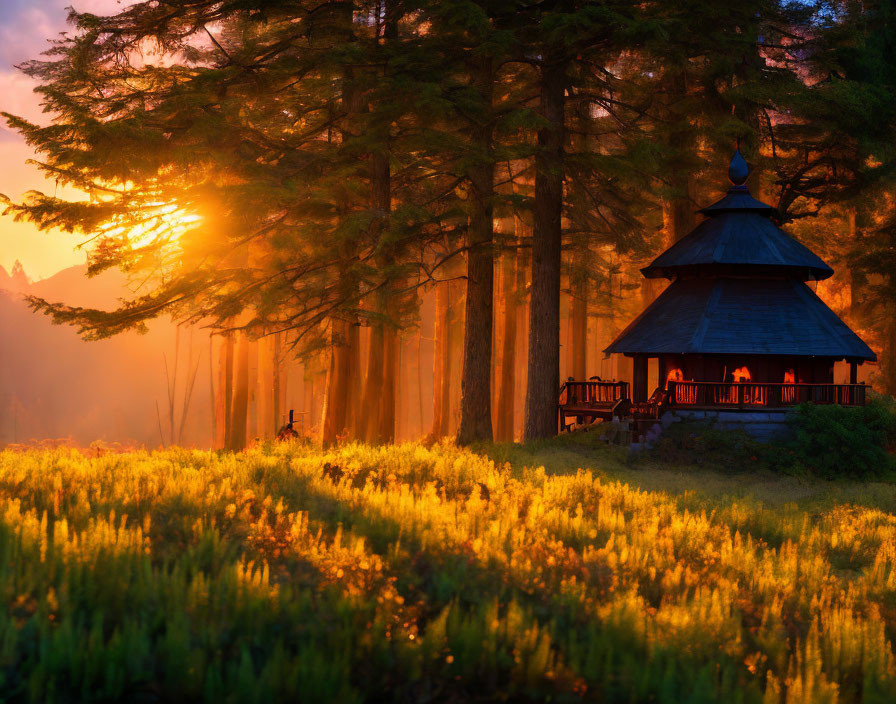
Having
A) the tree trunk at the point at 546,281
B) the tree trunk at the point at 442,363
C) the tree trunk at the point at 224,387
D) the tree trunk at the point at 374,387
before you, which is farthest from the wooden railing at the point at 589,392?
the tree trunk at the point at 224,387

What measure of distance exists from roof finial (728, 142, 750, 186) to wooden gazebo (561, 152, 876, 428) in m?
0.03

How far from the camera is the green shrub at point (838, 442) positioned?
17953 mm

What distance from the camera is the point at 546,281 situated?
68.8ft

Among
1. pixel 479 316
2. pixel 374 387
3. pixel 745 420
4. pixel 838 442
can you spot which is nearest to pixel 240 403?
pixel 374 387

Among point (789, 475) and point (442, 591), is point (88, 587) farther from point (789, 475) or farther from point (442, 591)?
point (789, 475)

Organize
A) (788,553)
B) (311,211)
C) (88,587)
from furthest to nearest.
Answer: (311,211), (788,553), (88,587)

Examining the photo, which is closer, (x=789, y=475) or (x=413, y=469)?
(x=413, y=469)

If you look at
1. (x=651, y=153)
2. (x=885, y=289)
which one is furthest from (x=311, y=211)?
(x=885, y=289)

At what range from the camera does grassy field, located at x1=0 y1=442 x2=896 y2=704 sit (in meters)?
4.42

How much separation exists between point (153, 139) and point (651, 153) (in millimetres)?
11819

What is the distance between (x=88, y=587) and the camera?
512 cm

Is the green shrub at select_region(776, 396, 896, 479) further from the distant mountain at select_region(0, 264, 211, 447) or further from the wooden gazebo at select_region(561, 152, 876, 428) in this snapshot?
the distant mountain at select_region(0, 264, 211, 447)

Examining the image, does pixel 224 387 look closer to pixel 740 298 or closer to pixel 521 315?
pixel 521 315

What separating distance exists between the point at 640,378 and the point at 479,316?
6635 mm
